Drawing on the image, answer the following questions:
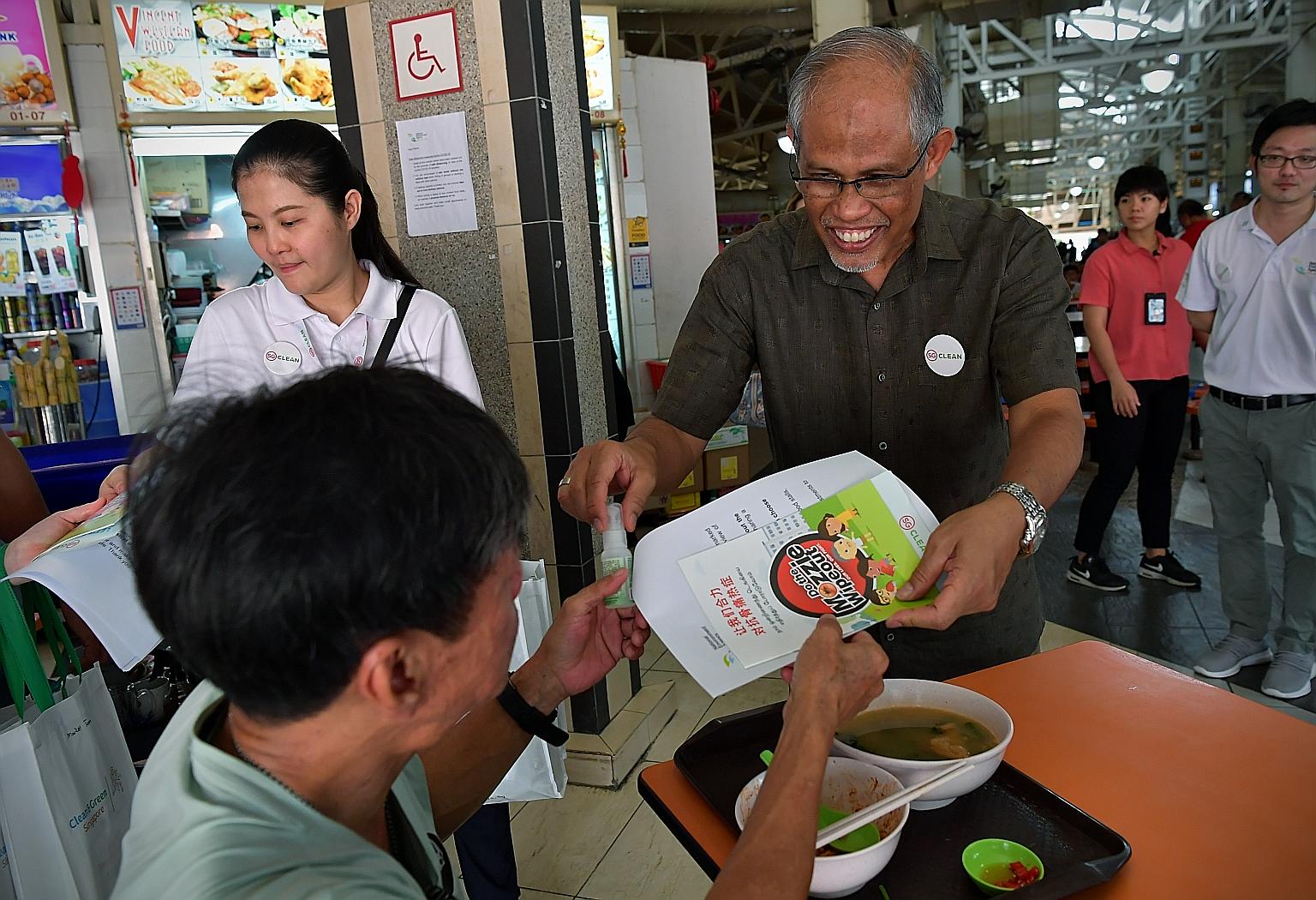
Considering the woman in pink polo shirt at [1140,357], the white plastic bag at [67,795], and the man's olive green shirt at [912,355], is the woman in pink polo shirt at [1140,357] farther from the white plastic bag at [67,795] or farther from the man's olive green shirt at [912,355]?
the white plastic bag at [67,795]

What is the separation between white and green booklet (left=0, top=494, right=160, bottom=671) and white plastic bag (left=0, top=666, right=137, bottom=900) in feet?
0.52

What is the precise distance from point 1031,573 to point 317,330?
5.55 ft

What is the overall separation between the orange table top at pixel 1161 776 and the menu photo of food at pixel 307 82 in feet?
18.3

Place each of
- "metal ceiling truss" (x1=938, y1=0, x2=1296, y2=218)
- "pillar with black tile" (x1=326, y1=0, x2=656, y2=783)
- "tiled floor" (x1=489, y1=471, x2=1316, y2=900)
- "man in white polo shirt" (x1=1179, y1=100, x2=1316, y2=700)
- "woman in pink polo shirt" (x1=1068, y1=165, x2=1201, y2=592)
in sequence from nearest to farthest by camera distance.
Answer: "tiled floor" (x1=489, y1=471, x2=1316, y2=900), "pillar with black tile" (x1=326, y1=0, x2=656, y2=783), "man in white polo shirt" (x1=1179, y1=100, x2=1316, y2=700), "woman in pink polo shirt" (x1=1068, y1=165, x2=1201, y2=592), "metal ceiling truss" (x1=938, y1=0, x2=1296, y2=218)

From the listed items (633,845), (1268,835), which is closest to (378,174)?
(633,845)

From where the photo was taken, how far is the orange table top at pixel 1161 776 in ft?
3.36

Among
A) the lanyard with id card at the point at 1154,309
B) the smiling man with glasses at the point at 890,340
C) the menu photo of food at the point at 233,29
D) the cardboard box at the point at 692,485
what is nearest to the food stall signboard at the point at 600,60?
the menu photo of food at the point at 233,29

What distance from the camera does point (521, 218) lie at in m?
2.69

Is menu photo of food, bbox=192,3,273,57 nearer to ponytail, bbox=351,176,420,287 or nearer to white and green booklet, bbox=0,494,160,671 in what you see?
ponytail, bbox=351,176,420,287

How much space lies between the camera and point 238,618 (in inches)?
28.0

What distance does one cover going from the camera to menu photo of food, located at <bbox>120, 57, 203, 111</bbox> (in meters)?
5.38

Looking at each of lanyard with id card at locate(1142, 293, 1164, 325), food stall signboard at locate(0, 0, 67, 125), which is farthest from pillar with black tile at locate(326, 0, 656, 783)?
food stall signboard at locate(0, 0, 67, 125)

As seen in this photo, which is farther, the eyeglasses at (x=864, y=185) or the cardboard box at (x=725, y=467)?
the cardboard box at (x=725, y=467)

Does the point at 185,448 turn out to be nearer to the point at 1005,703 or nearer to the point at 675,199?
the point at 1005,703
